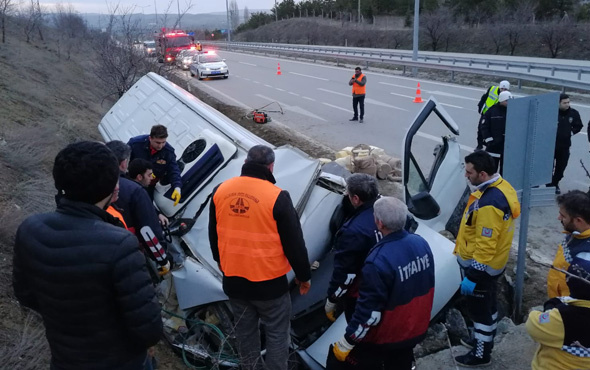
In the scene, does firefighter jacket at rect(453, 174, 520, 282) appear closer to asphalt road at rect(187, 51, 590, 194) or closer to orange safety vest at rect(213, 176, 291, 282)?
orange safety vest at rect(213, 176, 291, 282)

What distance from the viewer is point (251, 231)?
121 inches

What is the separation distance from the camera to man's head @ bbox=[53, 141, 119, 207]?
1989 millimetres

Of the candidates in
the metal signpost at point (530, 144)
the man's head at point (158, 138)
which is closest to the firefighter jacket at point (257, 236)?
the man's head at point (158, 138)

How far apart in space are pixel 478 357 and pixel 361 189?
1742mm

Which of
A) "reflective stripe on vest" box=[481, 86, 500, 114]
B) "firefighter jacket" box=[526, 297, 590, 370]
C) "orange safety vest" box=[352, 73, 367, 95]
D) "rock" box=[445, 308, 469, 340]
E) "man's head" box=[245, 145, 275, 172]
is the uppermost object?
"man's head" box=[245, 145, 275, 172]

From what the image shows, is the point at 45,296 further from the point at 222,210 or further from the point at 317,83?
the point at 317,83

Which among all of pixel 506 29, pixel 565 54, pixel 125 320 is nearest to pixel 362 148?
pixel 125 320

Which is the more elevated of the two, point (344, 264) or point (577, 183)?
point (344, 264)

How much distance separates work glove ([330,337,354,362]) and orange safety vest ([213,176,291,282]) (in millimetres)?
578

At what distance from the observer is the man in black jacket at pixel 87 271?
76.5 inches

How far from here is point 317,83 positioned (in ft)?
71.3

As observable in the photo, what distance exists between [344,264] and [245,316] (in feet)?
2.59

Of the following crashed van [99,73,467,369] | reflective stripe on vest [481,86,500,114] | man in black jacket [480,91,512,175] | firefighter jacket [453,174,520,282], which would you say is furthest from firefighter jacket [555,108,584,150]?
firefighter jacket [453,174,520,282]

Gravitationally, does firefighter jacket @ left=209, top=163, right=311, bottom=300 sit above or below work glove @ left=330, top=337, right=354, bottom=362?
above
